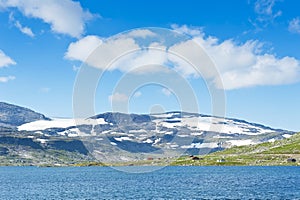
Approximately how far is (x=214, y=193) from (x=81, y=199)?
34117mm

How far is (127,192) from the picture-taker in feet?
395

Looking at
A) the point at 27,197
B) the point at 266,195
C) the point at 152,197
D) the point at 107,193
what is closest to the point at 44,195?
the point at 27,197

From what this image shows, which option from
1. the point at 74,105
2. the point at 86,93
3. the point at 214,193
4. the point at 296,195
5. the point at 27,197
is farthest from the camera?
the point at 27,197

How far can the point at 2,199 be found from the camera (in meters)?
113

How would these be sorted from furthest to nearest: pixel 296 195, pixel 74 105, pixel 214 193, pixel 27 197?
1. pixel 27 197
2. pixel 214 193
3. pixel 296 195
4. pixel 74 105

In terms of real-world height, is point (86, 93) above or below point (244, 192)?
above

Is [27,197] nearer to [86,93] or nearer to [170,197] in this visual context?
[170,197]

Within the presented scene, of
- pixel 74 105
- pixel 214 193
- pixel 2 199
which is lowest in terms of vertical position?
pixel 2 199

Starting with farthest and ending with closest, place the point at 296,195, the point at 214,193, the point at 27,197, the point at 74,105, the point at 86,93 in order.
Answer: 1. the point at 27,197
2. the point at 214,193
3. the point at 296,195
4. the point at 86,93
5. the point at 74,105

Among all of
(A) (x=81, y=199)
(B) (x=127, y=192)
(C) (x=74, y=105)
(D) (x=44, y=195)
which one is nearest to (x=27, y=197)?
(D) (x=44, y=195)

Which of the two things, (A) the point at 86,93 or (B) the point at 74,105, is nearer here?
(B) the point at 74,105

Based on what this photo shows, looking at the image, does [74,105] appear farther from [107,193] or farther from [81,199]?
[107,193]

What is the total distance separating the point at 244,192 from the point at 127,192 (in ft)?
109

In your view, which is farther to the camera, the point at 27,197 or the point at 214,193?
the point at 27,197
